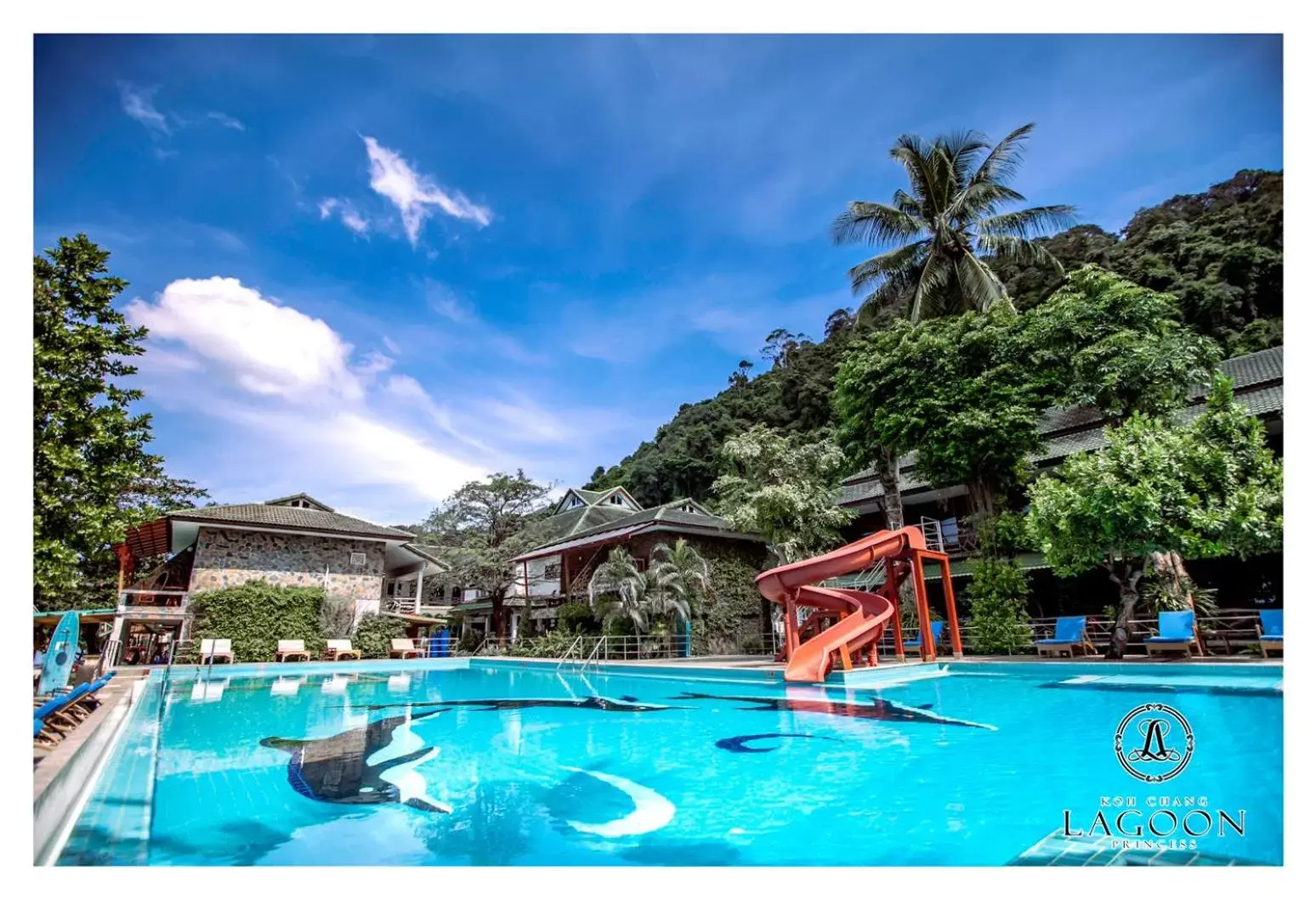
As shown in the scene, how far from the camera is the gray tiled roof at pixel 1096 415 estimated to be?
14086 millimetres

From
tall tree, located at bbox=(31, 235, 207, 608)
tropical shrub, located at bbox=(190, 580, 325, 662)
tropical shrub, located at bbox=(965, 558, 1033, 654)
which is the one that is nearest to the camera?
tall tree, located at bbox=(31, 235, 207, 608)

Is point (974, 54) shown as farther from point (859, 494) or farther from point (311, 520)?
point (311, 520)

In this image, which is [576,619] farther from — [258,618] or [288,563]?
[258,618]

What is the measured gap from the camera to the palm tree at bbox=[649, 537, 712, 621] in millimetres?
17750

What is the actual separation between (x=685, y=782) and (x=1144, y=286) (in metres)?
29.3

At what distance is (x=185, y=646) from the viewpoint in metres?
19.0

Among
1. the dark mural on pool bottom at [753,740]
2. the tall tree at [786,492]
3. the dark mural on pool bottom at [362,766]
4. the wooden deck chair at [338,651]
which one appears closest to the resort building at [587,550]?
the tall tree at [786,492]

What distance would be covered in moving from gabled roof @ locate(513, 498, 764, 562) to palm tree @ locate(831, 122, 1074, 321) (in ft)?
25.2

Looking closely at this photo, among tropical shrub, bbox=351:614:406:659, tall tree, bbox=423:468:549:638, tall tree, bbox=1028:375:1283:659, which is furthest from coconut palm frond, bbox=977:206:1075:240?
tropical shrub, bbox=351:614:406:659

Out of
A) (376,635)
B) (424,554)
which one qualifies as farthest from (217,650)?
(424,554)

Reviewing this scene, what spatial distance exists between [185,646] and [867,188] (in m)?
20.4

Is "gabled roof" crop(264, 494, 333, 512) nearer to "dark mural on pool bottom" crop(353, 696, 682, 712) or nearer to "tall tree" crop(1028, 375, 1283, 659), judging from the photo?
"dark mural on pool bottom" crop(353, 696, 682, 712)

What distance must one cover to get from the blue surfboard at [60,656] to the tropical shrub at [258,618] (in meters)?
13.3

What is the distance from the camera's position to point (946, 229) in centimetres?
1800
